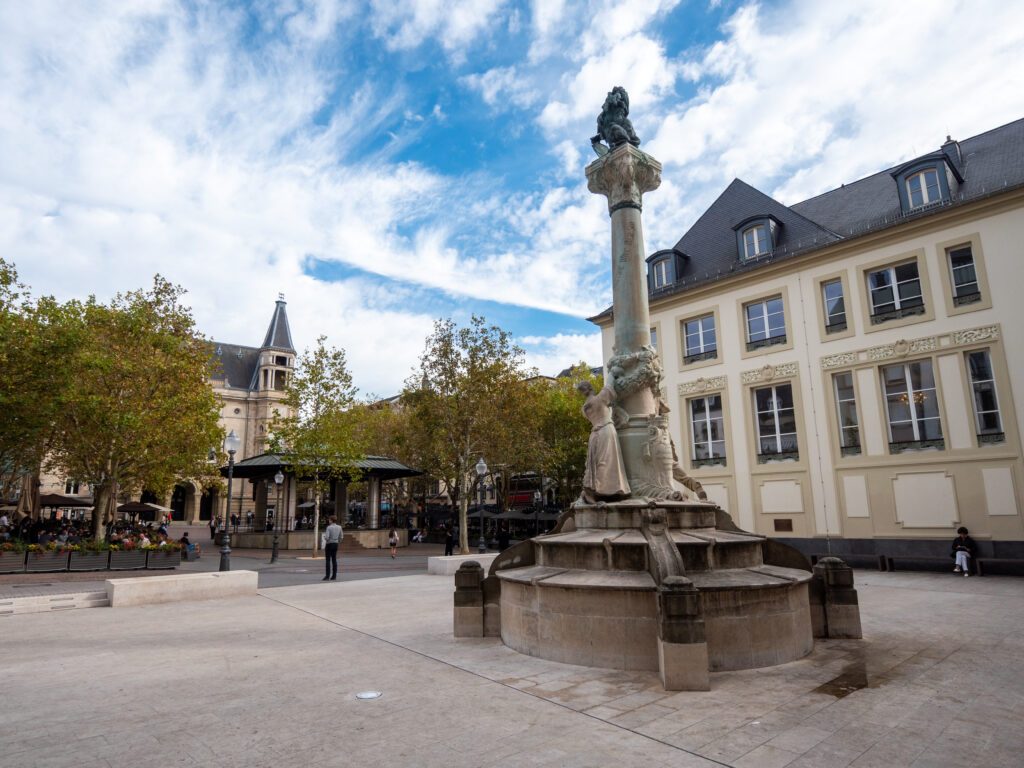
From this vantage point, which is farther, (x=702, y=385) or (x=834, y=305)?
(x=702, y=385)

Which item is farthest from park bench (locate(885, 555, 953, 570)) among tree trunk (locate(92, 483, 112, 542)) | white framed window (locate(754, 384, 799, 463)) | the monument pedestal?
tree trunk (locate(92, 483, 112, 542))

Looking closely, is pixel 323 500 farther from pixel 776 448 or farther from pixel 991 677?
pixel 991 677

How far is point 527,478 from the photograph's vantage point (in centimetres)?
5522

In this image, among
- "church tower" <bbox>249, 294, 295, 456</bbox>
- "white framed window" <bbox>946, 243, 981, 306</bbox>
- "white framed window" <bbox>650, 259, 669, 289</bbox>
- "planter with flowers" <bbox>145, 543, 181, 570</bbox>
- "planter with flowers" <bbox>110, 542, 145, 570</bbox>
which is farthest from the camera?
"church tower" <bbox>249, 294, 295, 456</bbox>

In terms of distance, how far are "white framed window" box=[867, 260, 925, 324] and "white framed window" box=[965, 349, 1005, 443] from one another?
233 centimetres

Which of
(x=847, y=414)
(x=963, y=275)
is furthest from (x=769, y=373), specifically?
(x=963, y=275)

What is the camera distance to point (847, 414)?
2227cm

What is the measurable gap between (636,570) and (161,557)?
61.5 ft

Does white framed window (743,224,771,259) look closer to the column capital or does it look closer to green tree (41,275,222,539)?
the column capital

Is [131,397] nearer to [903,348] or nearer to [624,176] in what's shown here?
[624,176]

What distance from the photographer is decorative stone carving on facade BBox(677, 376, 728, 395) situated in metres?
25.7

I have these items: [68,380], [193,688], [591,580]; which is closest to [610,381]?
[591,580]

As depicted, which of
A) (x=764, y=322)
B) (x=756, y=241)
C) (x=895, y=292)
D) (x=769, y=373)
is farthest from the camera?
(x=756, y=241)

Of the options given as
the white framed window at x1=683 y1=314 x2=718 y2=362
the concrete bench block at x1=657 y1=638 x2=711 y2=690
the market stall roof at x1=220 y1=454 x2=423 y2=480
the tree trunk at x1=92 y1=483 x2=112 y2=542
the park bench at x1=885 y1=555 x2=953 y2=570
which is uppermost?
the white framed window at x1=683 y1=314 x2=718 y2=362
